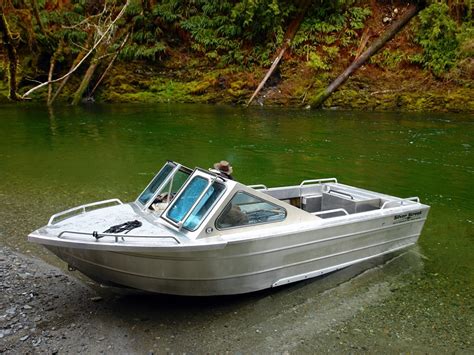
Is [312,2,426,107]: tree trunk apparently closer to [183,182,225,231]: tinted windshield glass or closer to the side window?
the side window

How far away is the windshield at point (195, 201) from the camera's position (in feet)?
21.3

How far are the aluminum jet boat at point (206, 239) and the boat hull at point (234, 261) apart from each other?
1 centimetres

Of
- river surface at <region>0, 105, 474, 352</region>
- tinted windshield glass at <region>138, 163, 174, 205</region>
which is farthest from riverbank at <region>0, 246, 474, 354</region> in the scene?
tinted windshield glass at <region>138, 163, 174, 205</region>

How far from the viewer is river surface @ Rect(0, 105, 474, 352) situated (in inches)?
247

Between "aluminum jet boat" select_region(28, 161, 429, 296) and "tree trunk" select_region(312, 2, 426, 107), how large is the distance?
19.2 meters

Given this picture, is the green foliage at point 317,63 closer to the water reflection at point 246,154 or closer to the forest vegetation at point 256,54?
the forest vegetation at point 256,54

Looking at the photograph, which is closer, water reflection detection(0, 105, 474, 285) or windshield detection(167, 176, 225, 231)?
windshield detection(167, 176, 225, 231)

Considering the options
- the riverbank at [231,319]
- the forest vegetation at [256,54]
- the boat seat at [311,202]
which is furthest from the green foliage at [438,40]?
the riverbank at [231,319]

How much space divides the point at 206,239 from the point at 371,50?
931 inches

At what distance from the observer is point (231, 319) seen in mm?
6434

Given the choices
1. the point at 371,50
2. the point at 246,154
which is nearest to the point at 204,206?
the point at 246,154

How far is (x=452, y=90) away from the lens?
25.3 m

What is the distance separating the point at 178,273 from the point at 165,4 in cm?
2973

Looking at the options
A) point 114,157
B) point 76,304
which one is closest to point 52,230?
point 76,304
